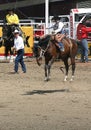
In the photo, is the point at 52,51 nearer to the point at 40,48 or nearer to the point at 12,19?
the point at 40,48

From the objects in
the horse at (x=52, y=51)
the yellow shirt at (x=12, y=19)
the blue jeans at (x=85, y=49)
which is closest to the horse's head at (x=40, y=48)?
the horse at (x=52, y=51)

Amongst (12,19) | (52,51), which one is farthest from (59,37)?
(12,19)

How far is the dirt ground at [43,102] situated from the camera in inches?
425

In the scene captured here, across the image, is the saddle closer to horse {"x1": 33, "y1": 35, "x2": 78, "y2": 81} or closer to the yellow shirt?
horse {"x1": 33, "y1": 35, "x2": 78, "y2": 81}

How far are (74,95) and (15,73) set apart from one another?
6219 millimetres

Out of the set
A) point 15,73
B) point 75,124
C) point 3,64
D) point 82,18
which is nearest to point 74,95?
point 75,124

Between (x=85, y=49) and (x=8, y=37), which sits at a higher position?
(x=8, y=37)

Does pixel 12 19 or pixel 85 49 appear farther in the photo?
pixel 12 19

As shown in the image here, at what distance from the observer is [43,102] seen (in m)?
13.8

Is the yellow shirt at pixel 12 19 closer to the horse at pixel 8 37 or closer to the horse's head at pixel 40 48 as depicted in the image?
the horse at pixel 8 37

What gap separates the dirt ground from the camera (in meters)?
10.8

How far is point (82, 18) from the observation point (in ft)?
95.1

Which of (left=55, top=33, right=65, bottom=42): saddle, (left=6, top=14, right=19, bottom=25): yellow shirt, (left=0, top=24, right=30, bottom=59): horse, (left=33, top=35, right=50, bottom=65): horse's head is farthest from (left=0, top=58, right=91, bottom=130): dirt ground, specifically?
(left=6, top=14, right=19, bottom=25): yellow shirt

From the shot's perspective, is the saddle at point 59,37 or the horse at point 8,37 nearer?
the saddle at point 59,37
